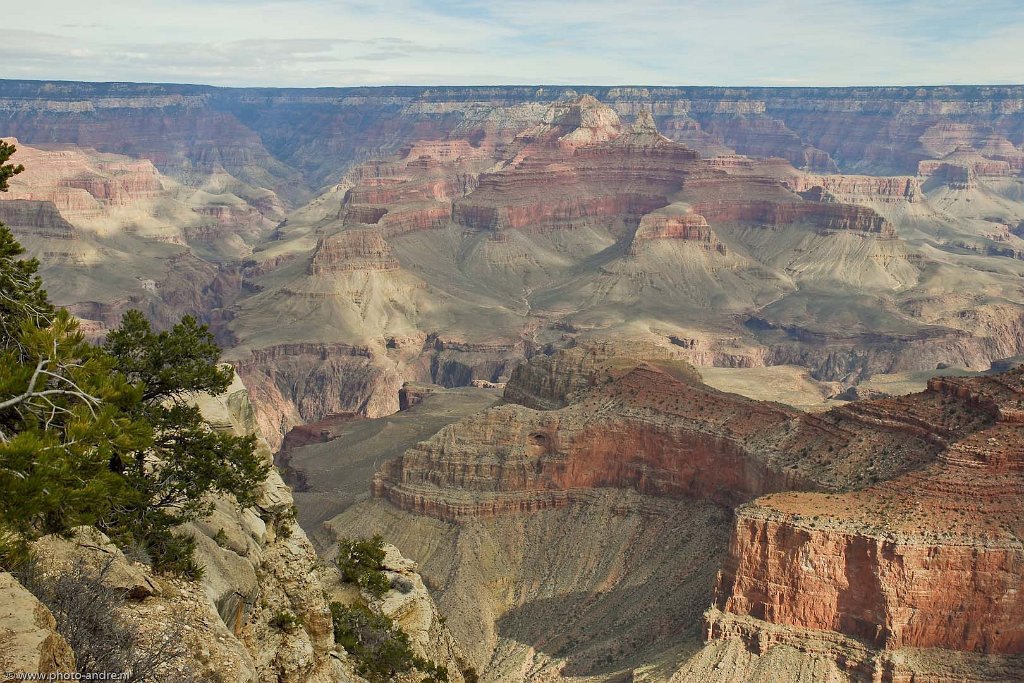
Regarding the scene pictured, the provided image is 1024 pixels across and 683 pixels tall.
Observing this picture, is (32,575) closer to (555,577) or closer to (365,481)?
(555,577)

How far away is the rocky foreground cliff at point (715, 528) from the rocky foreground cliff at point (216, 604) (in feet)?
64.5

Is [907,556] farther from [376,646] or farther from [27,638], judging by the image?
[27,638]

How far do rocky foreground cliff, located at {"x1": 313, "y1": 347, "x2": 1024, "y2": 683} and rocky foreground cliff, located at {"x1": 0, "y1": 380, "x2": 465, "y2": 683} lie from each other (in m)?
19.7

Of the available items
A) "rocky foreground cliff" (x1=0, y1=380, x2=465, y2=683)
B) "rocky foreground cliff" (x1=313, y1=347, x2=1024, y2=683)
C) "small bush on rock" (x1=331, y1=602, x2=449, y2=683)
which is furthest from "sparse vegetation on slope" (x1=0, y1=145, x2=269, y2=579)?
"rocky foreground cliff" (x1=313, y1=347, x2=1024, y2=683)

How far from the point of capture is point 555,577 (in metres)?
76.1

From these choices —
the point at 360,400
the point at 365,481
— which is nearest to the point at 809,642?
the point at 365,481

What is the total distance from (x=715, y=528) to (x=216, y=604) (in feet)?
156

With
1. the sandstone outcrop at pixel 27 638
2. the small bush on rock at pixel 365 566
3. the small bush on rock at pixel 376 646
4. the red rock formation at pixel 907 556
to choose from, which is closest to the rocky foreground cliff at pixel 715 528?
the red rock formation at pixel 907 556

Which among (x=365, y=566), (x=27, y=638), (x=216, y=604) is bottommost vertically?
(x=365, y=566)

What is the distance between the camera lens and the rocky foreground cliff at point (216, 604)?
2116cm

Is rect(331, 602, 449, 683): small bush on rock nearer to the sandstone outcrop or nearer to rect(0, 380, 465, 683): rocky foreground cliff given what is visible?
rect(0, 380, 465, 683): rocky foreground cliff

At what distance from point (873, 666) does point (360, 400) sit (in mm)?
133182

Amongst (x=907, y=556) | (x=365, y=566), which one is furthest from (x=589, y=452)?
(x=365, y=566)

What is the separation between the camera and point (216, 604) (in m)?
29.6
